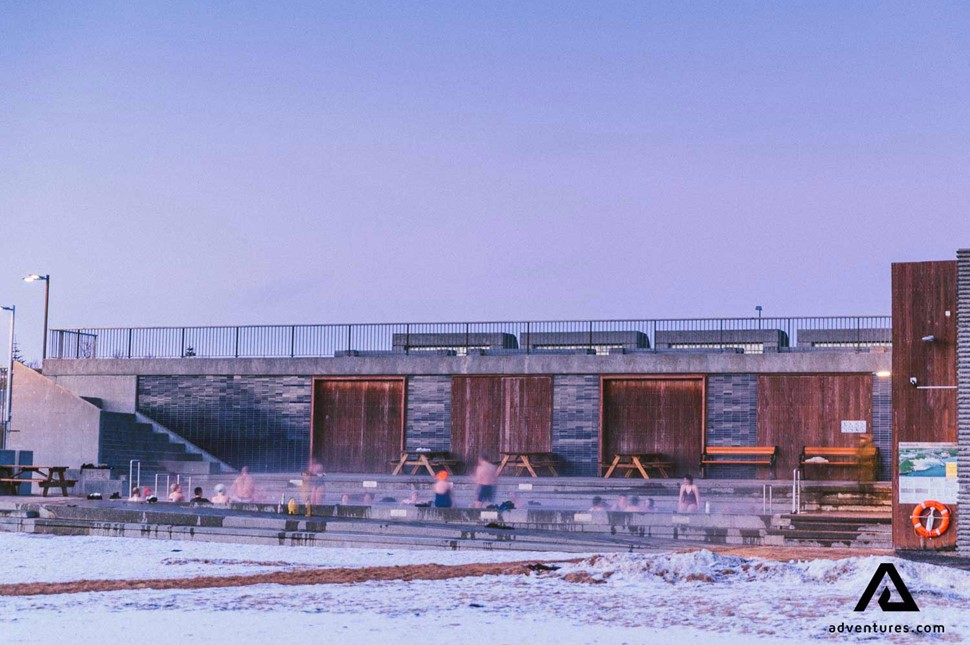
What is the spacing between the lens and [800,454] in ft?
99.2

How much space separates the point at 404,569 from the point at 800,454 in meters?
18.1


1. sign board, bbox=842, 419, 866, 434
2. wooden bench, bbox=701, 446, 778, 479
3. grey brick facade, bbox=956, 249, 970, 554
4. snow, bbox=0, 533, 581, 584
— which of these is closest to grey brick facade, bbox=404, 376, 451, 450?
wooden bench, bbox=701, 446, 778, 479

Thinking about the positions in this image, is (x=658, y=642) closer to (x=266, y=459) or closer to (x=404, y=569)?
(x=404, y=569)

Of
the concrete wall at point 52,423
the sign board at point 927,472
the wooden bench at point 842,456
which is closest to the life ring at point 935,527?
the sign board at point 927,472

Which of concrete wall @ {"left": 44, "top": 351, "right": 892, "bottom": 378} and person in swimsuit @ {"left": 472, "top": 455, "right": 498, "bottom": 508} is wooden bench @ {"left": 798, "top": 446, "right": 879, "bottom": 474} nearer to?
concrete wall @ {"left": 44, "top": 351, "right": 892, "bottom": 378}

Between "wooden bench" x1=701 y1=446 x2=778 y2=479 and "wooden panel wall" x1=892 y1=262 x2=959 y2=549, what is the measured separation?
40.1ft

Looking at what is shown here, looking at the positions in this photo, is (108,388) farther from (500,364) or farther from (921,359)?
(921,359)

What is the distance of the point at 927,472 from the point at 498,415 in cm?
1639

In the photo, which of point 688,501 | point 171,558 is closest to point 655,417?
point 688,501

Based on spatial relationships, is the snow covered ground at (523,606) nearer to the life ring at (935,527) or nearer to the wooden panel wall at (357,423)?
the life ring at (935,527)

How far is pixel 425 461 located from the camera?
1281 inches

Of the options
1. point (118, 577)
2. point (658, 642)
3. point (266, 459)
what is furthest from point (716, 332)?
point (658, 642)

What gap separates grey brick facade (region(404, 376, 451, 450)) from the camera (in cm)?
3341

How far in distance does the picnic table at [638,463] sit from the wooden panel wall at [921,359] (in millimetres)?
13122
